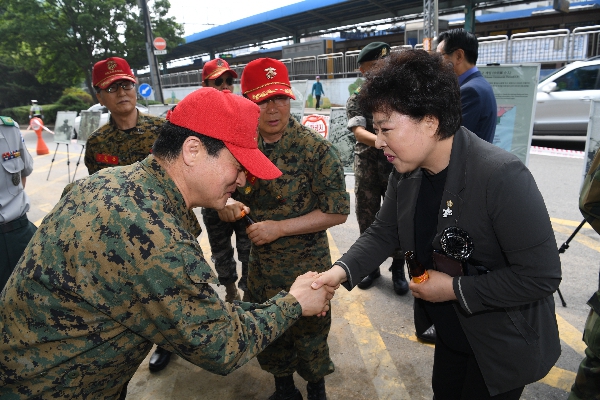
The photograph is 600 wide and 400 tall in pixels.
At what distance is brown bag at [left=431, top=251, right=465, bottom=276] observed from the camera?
1.68 m

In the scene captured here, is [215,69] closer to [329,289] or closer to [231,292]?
[231,292]

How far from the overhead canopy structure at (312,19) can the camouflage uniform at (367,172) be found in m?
17.9

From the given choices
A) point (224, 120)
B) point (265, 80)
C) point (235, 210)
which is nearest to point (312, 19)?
point (265, 80)

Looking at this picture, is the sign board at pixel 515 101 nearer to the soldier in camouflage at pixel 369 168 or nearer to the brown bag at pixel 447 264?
the soldier in camouflage at pixel 369 168

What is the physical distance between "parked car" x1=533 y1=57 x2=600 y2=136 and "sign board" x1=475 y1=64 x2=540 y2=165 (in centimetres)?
582

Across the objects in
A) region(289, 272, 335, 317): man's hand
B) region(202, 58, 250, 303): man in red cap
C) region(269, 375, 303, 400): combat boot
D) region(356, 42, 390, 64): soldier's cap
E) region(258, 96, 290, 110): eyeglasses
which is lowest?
region(269, 375, 303, 400): combat boot

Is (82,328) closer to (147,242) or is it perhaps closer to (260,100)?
(147,242)

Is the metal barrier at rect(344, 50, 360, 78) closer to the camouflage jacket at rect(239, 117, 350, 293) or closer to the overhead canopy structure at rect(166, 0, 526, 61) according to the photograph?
the overhead canopy structure at rect(166, 0, 526, 61)

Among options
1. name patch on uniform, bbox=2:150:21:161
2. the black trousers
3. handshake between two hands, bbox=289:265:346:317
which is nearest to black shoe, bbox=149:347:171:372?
handshake between two hands, bbox=289:265:346:317

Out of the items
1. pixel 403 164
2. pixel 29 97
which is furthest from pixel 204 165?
pixel 29 97

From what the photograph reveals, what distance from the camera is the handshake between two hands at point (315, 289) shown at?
184 centimetres

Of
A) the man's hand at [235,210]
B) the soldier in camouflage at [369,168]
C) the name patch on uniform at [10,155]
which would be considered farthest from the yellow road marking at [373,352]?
the name patch on uniform at [10,155]

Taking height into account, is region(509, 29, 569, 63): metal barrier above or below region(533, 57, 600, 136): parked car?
above

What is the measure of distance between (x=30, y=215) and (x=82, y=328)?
282 inches
